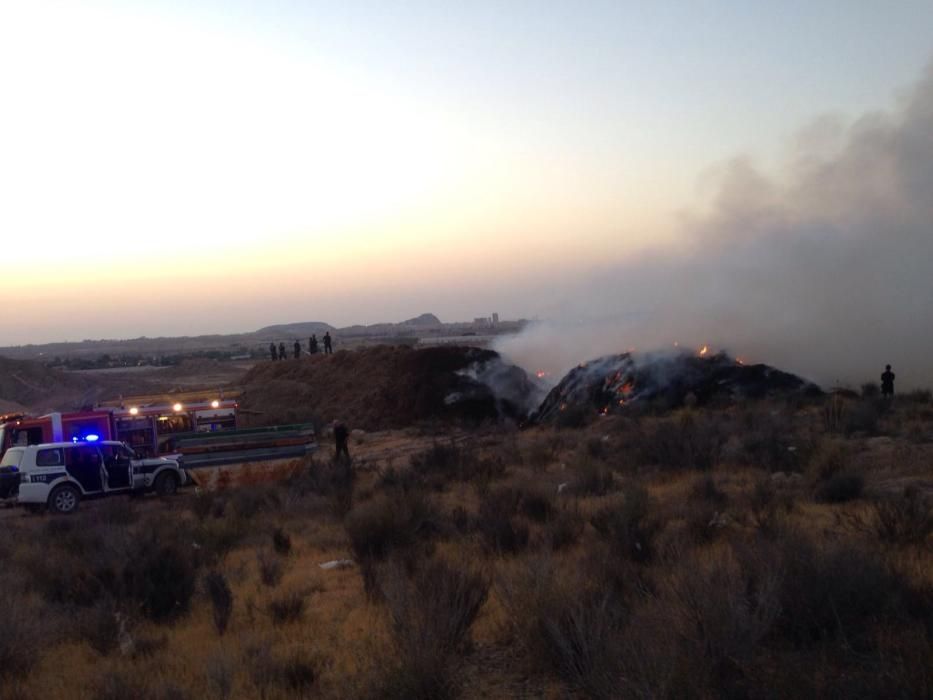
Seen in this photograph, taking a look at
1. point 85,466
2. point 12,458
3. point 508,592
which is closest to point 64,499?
point 85,466

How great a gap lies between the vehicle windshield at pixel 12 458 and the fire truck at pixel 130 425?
282 centimetres

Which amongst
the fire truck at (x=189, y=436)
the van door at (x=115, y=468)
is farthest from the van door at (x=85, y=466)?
the fire truck at (x=189, y=436)

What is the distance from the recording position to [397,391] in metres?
43.2

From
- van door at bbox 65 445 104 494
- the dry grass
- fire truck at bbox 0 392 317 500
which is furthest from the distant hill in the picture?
the dry grass

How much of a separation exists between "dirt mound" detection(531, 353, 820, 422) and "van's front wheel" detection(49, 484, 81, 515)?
17.5 meters

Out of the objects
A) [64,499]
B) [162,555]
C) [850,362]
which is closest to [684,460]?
[162,555]

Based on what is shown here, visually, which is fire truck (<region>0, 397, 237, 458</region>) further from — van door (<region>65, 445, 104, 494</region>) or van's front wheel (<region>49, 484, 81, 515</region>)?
van's front wheel (<region>49, 484, 81, 515</region>)

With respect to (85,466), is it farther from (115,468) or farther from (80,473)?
Result: (115,468)

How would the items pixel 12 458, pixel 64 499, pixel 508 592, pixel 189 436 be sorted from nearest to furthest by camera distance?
1. pixel 508 592
2. pixel 64 499
3. pixel 12 458
4. pixel 189 436

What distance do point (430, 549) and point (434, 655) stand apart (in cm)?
494

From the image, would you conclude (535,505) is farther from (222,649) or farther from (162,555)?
(222,649)

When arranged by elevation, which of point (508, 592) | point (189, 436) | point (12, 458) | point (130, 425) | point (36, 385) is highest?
point (508, 592)

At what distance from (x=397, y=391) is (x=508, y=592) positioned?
1413 inches

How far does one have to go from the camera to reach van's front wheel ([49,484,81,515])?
70.3ft
